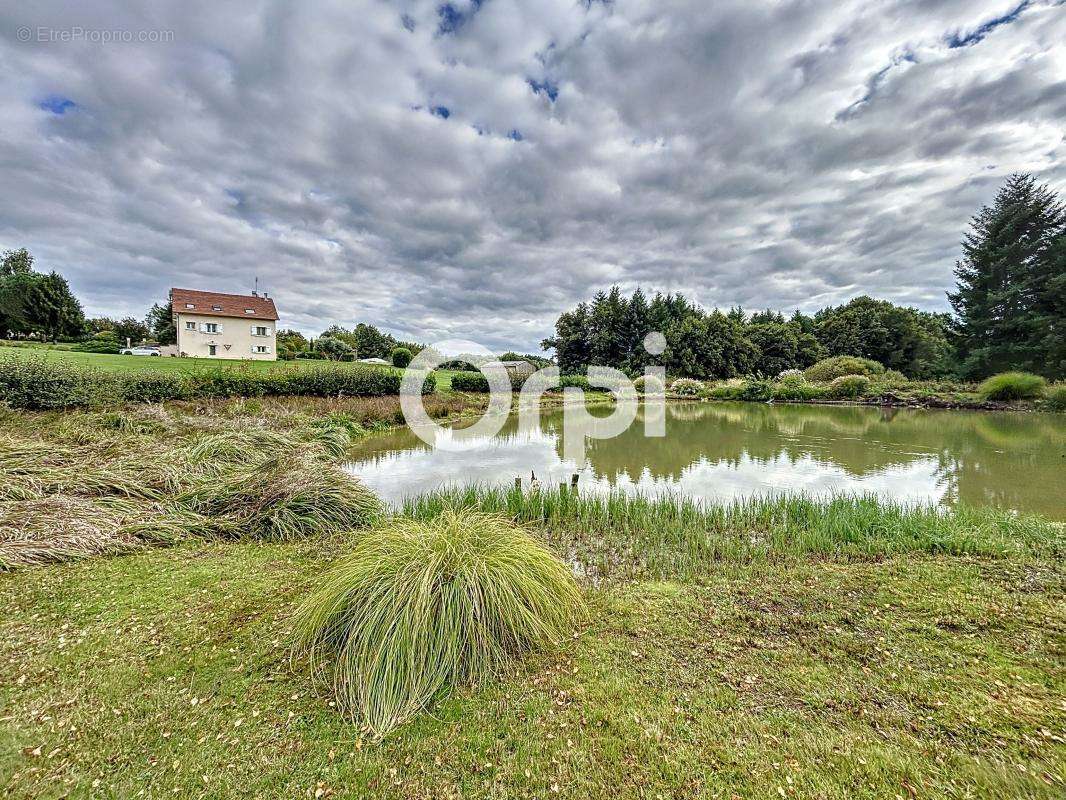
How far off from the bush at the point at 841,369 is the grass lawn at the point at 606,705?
26808 millimetres

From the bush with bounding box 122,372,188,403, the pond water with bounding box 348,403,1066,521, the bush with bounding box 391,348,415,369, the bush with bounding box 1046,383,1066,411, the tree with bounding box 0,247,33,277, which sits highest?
the tree with bounding box 0,247,33,277

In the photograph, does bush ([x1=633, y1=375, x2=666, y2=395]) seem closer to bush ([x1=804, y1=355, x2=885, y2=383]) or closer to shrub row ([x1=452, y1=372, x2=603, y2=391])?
shrub row ([x1=452, y1=372, x2=603, y2=391])

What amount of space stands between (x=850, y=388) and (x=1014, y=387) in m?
5.61

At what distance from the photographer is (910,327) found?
98.3 feet

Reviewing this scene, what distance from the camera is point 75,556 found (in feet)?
11.7

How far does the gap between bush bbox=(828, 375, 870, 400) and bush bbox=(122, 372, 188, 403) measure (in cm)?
2787

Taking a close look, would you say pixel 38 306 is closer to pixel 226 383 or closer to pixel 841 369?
pixel 226 383

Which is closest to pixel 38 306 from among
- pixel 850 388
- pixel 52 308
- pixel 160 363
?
pixel 52 308

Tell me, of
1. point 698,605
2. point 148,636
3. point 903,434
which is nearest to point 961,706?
point 698,605

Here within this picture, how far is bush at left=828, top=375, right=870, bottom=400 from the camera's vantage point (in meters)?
21.6

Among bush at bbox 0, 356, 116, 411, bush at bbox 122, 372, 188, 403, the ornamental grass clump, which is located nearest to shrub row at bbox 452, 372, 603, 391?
bush at bbox 122, 372, 188, 403

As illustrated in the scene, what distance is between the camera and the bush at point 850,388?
851 inches

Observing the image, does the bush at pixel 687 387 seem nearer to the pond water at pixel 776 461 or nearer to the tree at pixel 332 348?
the pond water at pixel 776 461

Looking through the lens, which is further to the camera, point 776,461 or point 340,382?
point 340,382
